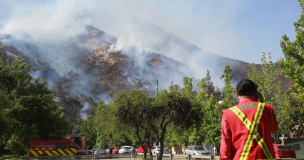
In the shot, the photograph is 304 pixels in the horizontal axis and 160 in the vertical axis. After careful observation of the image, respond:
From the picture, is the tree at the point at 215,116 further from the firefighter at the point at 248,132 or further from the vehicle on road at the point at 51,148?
the firefighter at the point at 248,132

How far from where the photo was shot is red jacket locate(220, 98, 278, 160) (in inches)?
94.4

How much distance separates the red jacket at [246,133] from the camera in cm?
240

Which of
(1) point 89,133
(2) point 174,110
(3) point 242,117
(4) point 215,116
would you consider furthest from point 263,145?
(1) point 89,133

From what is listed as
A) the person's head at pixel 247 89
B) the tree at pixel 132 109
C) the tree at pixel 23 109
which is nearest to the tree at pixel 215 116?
the tree at pixel 132 109

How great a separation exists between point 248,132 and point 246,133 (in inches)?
0.8

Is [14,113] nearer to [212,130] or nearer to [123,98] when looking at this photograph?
[123,98]

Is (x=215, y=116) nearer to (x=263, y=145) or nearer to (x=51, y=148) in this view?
(x=51, y=148)

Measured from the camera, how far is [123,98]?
23578 mm

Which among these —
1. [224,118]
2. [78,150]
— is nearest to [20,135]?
[78,150]

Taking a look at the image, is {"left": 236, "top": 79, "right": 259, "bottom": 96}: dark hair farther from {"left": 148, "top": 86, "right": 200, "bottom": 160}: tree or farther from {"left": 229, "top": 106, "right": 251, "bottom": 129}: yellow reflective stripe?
{"left": 148, "top": 86, "right": 200, "bottom": 160}: tree

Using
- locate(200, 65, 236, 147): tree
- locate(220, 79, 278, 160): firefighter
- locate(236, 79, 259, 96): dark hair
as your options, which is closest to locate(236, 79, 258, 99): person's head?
locate(236, 79, 259, 96): dark hair

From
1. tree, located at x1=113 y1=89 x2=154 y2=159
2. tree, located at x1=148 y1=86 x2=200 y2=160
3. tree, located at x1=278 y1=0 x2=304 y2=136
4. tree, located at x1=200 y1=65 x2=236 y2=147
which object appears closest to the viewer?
tree, located at x1=278 y1=0 x2=304 y2=136

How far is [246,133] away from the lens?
2428 mm

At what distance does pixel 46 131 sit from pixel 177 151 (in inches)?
1074
